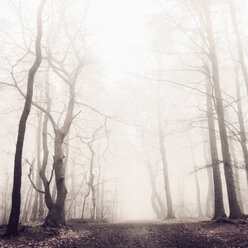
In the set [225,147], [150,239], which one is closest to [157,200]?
[225,147]

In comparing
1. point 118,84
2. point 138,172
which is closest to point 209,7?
point 118,84

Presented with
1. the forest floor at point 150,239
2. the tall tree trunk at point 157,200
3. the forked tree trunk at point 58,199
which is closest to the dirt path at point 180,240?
the forest floor at point 150,239

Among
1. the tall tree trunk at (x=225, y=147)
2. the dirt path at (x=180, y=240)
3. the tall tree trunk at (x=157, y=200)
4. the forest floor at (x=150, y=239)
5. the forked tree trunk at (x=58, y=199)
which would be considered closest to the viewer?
the dirt path at (x=180, y=240)

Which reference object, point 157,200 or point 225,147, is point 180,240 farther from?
point 157,200

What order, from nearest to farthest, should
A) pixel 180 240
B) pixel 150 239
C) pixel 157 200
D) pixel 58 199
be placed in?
pixel 180 240
pixel 150 239
pixel 58 199
pixel 157 200

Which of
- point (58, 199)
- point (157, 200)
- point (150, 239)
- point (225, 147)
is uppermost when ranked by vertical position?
point (225, 147)

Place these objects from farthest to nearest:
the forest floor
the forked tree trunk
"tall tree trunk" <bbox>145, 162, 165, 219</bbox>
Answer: "tall tree trunk" <bbox>145, 162, 165, 219</bbox> < the forked tree trunk < the forest floor

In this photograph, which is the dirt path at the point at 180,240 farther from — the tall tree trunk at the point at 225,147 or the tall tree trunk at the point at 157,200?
the tall tree trunk at the point at 157,200

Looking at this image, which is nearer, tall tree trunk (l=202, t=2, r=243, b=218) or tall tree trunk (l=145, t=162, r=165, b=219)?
tall tree trunk (l=202, t=2, r=243, b=218)

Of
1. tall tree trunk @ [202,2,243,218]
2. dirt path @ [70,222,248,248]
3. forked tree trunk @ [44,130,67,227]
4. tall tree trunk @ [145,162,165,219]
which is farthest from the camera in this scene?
tall tree trunk @ [145,162,165,219]

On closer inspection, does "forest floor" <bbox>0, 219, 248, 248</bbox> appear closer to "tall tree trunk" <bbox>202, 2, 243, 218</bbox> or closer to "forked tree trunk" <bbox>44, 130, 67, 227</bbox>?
"tall tree trunk" <bbox>202, 2, 243, 218</bbox>

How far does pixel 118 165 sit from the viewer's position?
1411 inches

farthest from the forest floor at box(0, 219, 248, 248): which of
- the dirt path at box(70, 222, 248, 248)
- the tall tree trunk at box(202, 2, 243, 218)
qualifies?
the tall tree trunk at box(202, 2, 243, 218)

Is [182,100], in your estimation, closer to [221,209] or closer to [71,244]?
[221,209]
